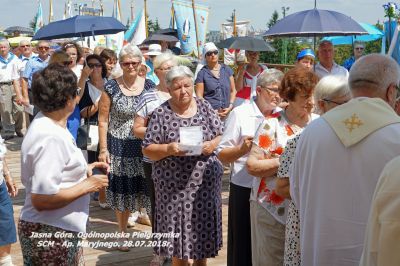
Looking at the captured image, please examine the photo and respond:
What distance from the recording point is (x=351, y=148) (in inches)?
83.9

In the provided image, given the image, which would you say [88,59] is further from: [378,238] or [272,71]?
[378,238]

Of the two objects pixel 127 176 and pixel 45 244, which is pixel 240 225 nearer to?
pixel 45 244

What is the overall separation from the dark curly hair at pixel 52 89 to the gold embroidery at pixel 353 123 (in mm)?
1431

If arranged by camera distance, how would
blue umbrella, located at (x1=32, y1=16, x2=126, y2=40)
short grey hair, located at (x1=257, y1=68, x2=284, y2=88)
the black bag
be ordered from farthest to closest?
blue umbrella, located at (x1=32, y1=16, x2=126, y2=40) < the black bag < short grey hair, located at (x1=257, y1=68, x2=284, y2=88)

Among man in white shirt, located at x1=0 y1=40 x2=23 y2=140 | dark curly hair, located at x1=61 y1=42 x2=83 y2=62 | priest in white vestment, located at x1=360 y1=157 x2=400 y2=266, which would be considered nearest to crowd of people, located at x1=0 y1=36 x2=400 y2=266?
priest in white vestment, located at x1=360 y1=157 x2=400 y2=266

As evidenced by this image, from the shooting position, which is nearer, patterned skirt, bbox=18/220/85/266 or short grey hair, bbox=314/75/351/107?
short grey hair, bbox=314/75/351/107

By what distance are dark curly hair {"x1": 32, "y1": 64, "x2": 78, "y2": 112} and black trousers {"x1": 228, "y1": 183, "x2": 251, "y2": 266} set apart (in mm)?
1382

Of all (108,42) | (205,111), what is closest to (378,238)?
(205,111)

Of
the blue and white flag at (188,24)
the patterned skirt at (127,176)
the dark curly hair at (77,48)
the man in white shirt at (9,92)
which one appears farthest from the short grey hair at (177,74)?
the blue and white flag at (188,24)

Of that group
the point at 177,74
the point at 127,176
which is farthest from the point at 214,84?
the point at 177,74

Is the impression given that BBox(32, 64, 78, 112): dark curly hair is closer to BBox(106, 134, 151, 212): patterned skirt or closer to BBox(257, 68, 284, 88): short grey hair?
BBox(257, 68, 284, 88): short grey hair

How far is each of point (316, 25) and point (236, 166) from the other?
10.4 feet

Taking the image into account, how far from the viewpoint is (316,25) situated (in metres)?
6.20

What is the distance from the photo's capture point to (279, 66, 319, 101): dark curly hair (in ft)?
9.33
